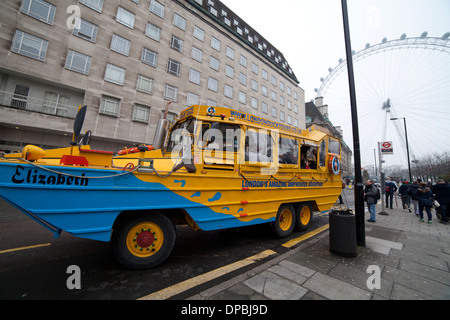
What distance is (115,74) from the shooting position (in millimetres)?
14938

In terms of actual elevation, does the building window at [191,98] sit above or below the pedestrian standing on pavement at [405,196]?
above

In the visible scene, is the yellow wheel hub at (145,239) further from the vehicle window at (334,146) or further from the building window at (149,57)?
the building window at (149,57)

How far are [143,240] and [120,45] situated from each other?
18068 mm

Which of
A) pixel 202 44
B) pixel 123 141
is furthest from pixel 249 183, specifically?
pixel 202 44

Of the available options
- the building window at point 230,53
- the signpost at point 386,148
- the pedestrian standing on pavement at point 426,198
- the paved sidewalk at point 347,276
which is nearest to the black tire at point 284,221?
the paved sidewalk at point 347,276

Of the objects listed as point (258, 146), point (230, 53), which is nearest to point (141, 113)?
point (230, 53)

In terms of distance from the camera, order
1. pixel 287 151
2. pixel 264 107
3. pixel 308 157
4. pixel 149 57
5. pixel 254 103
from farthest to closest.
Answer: pixel 264 107, pixel 254 103, pixel 149 57, pixel 308 157, pixel 287 151

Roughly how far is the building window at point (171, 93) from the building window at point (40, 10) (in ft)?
28.4

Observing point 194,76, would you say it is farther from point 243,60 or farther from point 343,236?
point 343,236

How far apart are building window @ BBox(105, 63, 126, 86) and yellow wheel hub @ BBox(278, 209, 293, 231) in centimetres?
1631

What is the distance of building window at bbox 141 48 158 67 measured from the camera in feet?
53.6

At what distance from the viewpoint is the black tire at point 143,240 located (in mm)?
2842

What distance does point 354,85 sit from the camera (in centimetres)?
464
